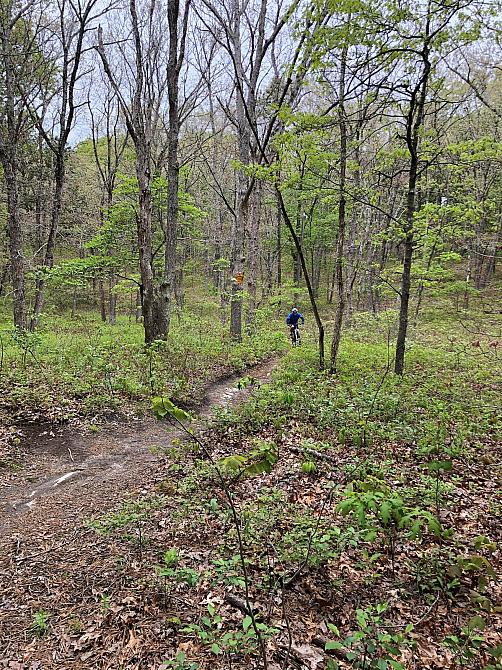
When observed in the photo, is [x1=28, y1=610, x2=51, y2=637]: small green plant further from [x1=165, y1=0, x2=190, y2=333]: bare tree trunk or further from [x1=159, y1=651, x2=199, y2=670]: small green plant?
[x1=165, y1=0, x2=190, y2=333]: bare tree trunk

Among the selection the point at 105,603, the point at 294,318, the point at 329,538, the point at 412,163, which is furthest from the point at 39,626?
the point at 294,318

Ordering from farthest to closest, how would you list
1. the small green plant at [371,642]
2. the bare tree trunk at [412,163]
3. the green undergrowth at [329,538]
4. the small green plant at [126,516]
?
1. the bare tree trunk at [412,163]
2. the small green plant at [126,516]
3. the green undergrowth at [329,538]
4. the small green plant at [371,642]

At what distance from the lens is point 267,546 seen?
12.8 ft

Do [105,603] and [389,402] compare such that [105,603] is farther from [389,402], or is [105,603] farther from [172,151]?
[172,151]

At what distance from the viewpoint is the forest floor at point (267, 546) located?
2.88 meters

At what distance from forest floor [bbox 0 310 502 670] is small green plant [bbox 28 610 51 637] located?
1 centimetres

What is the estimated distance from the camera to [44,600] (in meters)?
3.47

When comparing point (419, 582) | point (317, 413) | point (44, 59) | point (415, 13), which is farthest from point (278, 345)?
point (44, 59)

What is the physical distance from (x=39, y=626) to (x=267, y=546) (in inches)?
79.6

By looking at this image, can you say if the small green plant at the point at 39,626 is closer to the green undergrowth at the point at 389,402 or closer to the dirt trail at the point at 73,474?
the dirt trail at the point at 73,474

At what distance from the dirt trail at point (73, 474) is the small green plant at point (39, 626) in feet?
4.28

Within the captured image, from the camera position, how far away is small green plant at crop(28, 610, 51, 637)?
10.2 feet

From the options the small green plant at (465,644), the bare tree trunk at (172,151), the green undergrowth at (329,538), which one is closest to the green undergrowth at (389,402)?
the green undergrowth at (329,538)

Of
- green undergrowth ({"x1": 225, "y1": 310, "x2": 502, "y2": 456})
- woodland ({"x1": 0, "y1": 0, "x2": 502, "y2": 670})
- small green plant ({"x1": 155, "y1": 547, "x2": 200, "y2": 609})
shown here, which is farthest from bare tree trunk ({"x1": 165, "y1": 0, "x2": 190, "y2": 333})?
small green plant ({"x1": 155, "y1": 547, "x2": 200, "y2": 609})
